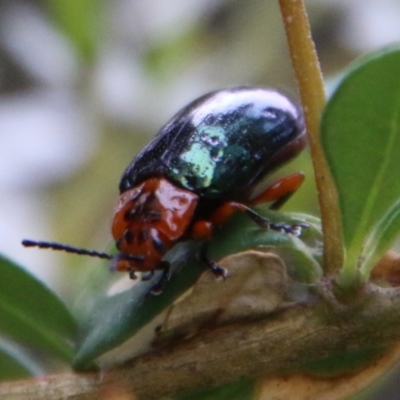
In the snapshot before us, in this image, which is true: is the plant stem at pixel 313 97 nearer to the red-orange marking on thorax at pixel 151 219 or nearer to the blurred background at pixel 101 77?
the red-orange marking on thorax at pixel 151 219

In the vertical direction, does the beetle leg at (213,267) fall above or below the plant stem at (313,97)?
below

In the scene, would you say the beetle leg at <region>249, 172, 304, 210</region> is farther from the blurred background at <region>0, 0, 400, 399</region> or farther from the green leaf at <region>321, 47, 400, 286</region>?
the blurred background at <region>0, 0, 400, 399</region>

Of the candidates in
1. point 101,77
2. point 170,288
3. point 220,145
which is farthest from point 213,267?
point 101,77

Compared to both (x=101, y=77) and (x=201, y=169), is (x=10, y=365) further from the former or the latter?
(x=101, y=77)

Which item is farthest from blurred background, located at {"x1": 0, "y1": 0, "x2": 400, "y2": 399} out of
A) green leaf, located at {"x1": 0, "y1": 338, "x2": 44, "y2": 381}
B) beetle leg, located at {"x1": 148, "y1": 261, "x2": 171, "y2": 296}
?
beetle leg, located at {"x1": 148, "y1": 261, "x2": 171, "y2": 296}

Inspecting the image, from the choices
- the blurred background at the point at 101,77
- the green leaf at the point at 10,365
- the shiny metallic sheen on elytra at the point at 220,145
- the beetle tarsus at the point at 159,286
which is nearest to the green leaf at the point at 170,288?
the beetle tarsus at the point at 159,286

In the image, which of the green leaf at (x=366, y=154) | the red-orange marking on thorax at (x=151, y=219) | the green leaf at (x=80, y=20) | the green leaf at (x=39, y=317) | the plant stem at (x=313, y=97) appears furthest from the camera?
the green leaf at (x=80, y=20)
